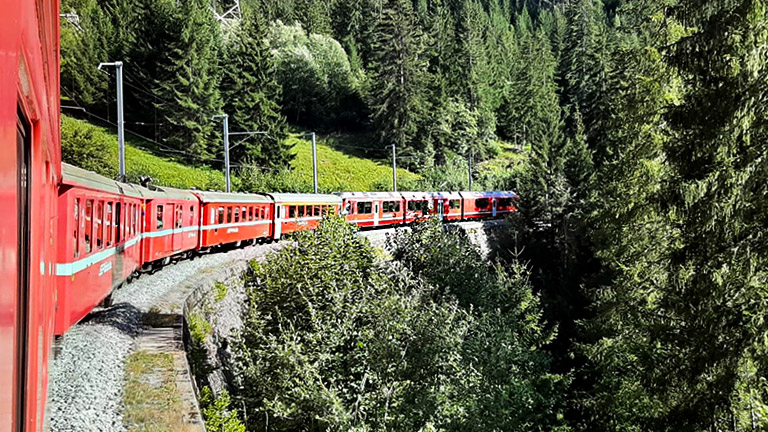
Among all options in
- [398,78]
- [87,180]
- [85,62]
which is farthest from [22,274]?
[398,78]

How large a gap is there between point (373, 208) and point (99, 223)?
22.2m

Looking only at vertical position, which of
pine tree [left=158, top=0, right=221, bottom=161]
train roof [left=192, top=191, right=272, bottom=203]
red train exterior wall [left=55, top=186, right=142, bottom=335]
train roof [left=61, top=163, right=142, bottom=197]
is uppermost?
pine tree [left=158, top=0, right=221, bottom=161]

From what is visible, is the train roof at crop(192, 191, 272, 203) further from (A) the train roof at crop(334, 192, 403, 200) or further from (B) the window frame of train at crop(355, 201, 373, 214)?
(B) the window frame of train at crop(355, 201, 373, 214)

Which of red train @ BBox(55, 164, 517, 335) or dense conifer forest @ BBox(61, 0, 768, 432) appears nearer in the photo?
red train @ BBox(55, 164, 517, 335)

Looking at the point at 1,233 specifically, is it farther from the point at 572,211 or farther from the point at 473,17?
the point at 473,17

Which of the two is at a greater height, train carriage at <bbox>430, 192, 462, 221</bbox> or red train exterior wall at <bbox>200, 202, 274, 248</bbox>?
train carriage at <bbox>430, 192, 462, 221</bbox>

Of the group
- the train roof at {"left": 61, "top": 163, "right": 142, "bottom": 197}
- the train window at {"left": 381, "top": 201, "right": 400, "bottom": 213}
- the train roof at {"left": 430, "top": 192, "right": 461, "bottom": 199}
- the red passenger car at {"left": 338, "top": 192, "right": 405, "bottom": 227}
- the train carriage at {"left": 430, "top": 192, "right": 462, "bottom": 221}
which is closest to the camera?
the train roof at {"left": 61, "top": 163, "right": 142, "bottom": 197}

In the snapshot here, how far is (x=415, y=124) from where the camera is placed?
61.2 metres

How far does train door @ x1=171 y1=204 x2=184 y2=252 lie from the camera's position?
51.4ft

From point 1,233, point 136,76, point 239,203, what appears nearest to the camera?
point 1,233

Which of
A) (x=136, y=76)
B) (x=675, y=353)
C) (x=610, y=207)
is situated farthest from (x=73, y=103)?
(x=675, y=353)

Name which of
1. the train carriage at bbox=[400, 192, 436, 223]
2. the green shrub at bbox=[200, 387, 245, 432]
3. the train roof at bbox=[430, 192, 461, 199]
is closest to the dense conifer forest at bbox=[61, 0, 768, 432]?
the green shrub at bbox=[200, 387, 245, 432]

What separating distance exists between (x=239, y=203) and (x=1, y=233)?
20.0 meters

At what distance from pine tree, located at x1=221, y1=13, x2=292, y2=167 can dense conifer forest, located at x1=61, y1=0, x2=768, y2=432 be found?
171 mm
